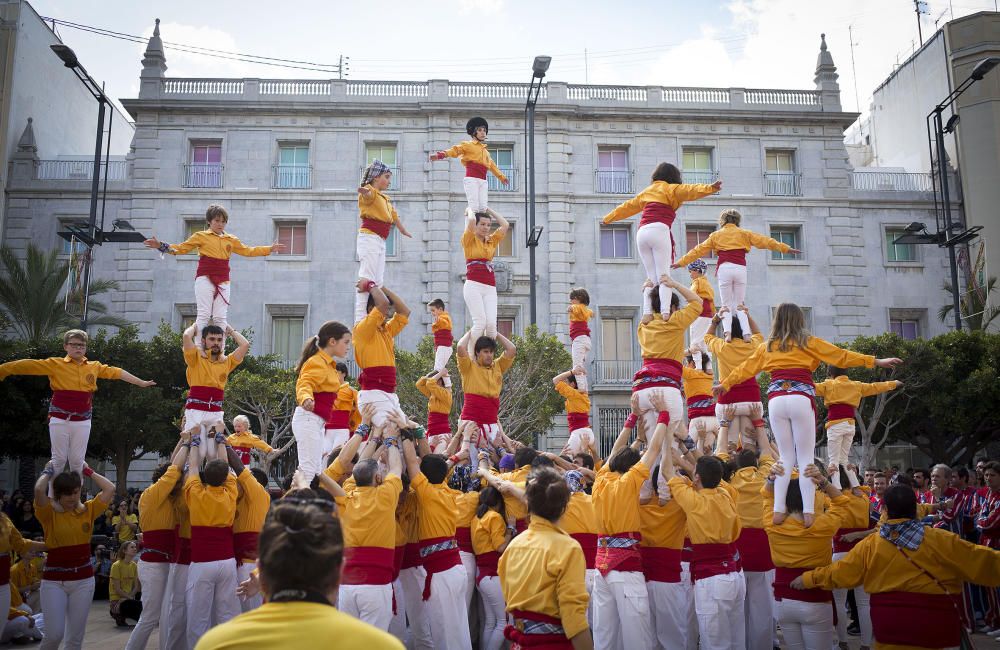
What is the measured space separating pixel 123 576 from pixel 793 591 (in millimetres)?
10440

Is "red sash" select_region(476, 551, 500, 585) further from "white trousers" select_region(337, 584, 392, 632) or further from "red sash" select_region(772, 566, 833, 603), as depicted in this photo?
"red sash" select_region(772, 566, 833, 603)

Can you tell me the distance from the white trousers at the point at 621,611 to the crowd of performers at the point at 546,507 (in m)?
0.02

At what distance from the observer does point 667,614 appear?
7.64 meters

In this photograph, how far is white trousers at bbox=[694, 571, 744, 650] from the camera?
24.3ft

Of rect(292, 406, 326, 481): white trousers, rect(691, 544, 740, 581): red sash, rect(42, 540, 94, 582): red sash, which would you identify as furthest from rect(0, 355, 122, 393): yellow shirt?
rect(691, 544, 740, 581): red sash

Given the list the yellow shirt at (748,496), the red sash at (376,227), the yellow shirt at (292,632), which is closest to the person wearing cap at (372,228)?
the red sash at (376,227)

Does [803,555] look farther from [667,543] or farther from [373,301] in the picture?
[373,301]

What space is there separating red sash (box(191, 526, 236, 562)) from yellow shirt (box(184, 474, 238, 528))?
0.06 meters

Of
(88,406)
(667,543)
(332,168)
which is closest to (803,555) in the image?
(667,543)

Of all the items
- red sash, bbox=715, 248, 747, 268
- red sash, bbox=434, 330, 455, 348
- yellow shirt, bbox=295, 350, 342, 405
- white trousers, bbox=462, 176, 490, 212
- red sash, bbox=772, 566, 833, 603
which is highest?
white trousers, bbox=462, 176, 490, 212

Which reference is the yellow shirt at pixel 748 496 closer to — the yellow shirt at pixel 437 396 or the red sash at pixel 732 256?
the red sash at pixel 732 256

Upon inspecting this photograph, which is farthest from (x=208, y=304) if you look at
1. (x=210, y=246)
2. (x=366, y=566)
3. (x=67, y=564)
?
(x=366, y=566)

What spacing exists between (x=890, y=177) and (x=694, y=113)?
30.0 ft

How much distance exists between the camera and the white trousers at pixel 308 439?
8.79 m
